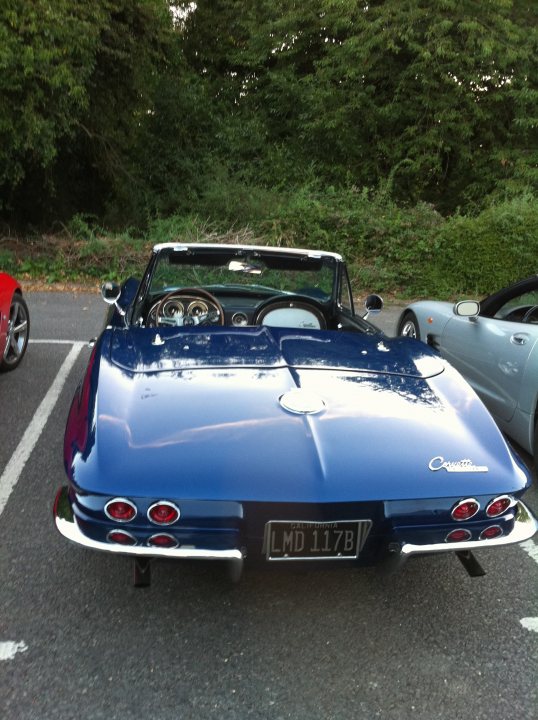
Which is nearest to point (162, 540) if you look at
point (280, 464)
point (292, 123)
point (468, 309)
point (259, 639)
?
point (280, 464)

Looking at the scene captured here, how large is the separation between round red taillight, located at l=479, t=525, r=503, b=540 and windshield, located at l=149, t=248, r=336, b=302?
7.29ft

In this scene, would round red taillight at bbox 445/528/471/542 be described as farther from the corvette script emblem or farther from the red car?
the red car

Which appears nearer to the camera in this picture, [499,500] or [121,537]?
[121,537]

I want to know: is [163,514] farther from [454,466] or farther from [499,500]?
[499,500]

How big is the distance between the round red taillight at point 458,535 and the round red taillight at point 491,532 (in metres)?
0.06

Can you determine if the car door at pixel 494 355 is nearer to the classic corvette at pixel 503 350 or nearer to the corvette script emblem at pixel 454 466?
the classic corvette at pixel 503 350

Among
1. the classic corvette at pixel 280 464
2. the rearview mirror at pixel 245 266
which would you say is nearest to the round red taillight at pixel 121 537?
the classic corvette at pixel 280 464

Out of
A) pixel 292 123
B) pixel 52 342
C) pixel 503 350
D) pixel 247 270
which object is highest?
pixel 292 123

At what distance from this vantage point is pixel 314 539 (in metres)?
2.10

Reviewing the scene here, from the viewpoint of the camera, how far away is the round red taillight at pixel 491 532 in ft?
7.39

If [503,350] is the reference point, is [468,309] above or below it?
above

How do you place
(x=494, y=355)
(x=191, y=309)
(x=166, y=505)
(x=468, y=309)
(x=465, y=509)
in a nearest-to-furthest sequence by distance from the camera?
(x=166, y=505)
(x=465, y=509)
(x=191, y=309)
(x=494, y=355)
(x=468, y=309)

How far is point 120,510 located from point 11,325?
155 inches

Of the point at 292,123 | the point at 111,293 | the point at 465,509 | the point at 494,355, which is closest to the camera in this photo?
the point at 465,509
